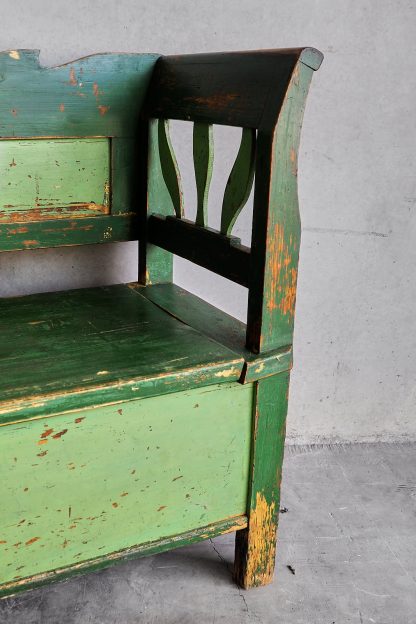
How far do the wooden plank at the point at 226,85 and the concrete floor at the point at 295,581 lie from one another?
109 centimetres

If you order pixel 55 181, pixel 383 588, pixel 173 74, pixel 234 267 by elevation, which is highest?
pixel 173 74

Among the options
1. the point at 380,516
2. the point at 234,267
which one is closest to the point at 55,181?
the point at 234,267

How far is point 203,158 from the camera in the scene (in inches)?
67.6

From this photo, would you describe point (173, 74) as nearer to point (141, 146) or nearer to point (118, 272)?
point (141, 146)

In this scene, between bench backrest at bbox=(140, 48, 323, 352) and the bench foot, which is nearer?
bench backrest at bbox=(140, 48, 323, 352)

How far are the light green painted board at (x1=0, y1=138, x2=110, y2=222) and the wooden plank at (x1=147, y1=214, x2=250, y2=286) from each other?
170 mm

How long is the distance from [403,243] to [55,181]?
112cm

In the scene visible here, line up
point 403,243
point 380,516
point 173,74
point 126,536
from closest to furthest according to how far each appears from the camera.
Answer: point 126,536, point 173,74, point 380,516, point 403,243

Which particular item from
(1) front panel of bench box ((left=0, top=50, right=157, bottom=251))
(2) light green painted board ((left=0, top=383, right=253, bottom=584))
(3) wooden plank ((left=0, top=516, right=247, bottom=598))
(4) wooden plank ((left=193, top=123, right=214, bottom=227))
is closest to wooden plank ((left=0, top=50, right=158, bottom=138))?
(1) front panel of bench box ((left=0, top=50, right=157, bottom=251))

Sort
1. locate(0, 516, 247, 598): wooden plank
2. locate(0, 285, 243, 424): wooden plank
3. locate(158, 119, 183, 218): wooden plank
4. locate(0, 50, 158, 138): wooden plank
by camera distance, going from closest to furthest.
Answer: locate(0, 285, 243, 424): wooden plank
locate(0, 516, 247, 598): wooden plank
locate(0, 50, 158, 138): wooden plank
locate(158, 119, 183, 218): wooden plank

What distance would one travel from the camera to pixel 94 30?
192 centimetres

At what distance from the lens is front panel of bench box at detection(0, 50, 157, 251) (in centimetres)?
177

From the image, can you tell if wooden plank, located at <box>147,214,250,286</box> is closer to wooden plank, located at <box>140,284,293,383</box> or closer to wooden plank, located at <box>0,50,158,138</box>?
wooden plank, located at <box>140,284,293,383</box>

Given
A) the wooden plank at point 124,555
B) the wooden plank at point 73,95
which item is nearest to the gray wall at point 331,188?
the wooden plank at point 73,95
